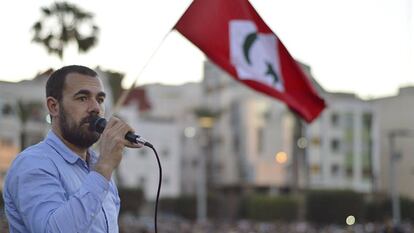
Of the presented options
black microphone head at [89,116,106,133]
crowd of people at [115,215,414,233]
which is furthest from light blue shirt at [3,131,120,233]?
crowd of people at [115,215,414,233]

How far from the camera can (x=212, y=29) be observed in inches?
343

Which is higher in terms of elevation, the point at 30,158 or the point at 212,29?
the point at 212,29

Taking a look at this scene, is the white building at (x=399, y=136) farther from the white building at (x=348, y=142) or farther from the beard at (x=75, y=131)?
the beard at (x=75, y=131)

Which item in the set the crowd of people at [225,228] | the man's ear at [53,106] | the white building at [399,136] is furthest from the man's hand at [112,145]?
the white building at [399,136]

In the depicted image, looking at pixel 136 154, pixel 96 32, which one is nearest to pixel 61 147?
pixel 96 32

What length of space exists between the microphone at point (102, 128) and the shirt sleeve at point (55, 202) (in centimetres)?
16

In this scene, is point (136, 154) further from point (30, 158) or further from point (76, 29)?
point (30, 158)

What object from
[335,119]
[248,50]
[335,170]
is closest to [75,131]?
[248,50]

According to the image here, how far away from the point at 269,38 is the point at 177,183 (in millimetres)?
74357

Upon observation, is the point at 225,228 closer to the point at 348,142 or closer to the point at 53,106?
the point at 348,142

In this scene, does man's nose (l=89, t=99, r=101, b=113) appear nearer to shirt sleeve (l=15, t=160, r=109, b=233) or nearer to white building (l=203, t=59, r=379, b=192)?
shirt sleeve (l=15, t=160, r=109, b=233)

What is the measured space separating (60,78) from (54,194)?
486 millimetres

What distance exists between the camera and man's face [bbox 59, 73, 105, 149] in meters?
3.40

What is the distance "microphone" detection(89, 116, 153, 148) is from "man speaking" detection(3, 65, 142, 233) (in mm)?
17
